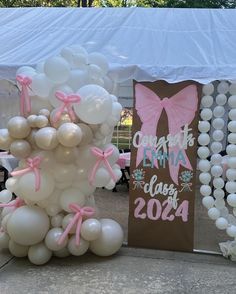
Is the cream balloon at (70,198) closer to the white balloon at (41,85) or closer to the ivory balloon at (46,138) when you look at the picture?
the ivory balloon at (46,138)

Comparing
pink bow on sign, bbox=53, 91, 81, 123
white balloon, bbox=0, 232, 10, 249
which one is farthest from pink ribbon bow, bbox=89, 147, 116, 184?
white balloon, bbox=0, 232, 10, 249

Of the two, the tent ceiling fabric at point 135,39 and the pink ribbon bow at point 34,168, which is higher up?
the tent ceiling fabric at point 135,39

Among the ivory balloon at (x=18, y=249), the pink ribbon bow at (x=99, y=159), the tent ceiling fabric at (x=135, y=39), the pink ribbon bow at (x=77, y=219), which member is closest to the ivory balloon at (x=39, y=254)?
the ivory balloon at (x=18, y=249)

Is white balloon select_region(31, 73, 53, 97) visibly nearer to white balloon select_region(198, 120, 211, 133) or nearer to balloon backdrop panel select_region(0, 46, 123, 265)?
balloon backdrop panel select_region(0, 46, 123, 265)

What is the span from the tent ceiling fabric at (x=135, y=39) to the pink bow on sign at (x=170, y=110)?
0.82ft

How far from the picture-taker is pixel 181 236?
5426mm

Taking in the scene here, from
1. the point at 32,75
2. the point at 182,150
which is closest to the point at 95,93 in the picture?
the point at 32,75

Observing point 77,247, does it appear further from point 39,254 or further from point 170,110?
point 170,110

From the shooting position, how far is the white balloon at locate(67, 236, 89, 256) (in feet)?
16.0

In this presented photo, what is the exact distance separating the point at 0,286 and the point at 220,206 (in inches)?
106

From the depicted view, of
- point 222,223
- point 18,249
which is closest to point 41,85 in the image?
point 18,249

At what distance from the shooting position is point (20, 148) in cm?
473

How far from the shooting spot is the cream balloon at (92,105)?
185 inches

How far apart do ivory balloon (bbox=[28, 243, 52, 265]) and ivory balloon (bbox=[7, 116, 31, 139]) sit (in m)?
1.26
